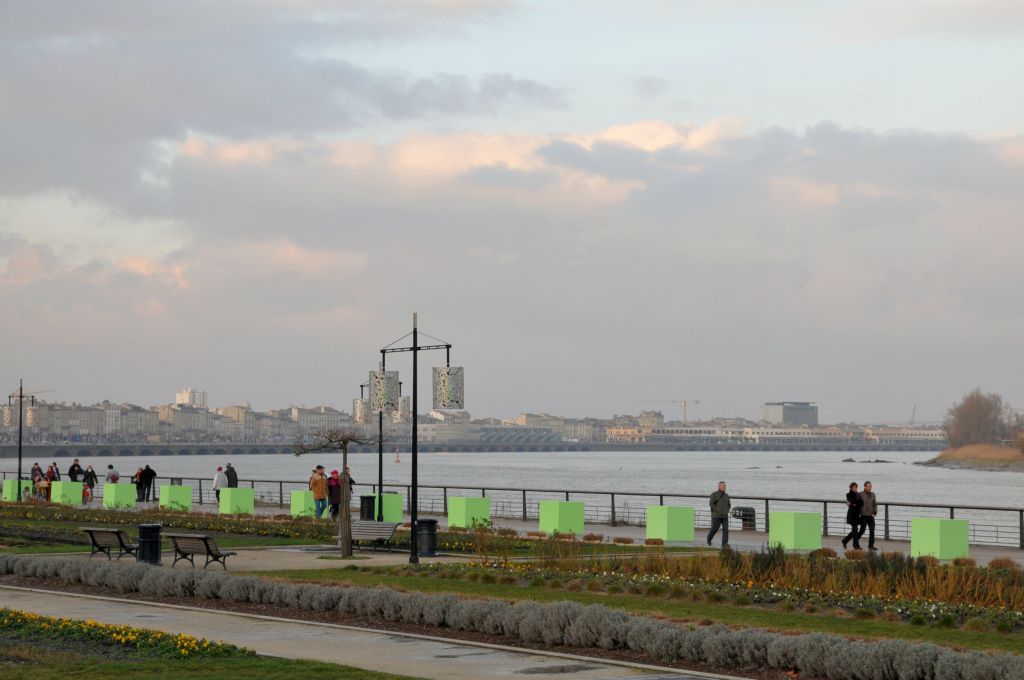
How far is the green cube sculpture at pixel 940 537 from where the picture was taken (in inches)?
1230

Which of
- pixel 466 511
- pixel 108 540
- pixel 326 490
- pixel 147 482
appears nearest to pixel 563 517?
pixel 466 511

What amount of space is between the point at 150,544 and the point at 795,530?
14789 millimetres

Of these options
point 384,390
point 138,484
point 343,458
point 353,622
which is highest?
point 384,390

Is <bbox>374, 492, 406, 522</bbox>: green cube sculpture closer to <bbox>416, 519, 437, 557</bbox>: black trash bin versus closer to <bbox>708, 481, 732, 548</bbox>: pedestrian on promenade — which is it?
<bbox>708, 481, 732, 548</bbox>: pedestrian on promenade

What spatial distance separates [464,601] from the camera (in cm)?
1875

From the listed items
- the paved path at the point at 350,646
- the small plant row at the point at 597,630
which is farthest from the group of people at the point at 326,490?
the paved path at the point at 350,646

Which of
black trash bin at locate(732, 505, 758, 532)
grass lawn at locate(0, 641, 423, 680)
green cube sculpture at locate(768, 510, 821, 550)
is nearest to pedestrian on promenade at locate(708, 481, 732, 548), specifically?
green cube sculpture at locate(768, 510, 821, 550)

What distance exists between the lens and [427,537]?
2975cm

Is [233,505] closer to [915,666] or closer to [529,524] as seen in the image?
[529,524]

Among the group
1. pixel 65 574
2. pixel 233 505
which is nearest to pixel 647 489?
pixel 233 505

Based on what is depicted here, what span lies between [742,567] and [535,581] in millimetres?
3250

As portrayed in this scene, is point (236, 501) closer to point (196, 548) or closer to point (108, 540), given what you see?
point (108, 540)

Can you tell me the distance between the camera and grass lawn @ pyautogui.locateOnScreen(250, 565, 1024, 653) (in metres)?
16.8

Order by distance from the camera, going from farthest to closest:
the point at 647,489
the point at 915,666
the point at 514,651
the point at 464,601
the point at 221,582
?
the point at 647,489 → the point at 221,582 → the point at 464,601 → the point at 514,651 → the point at 915,666
